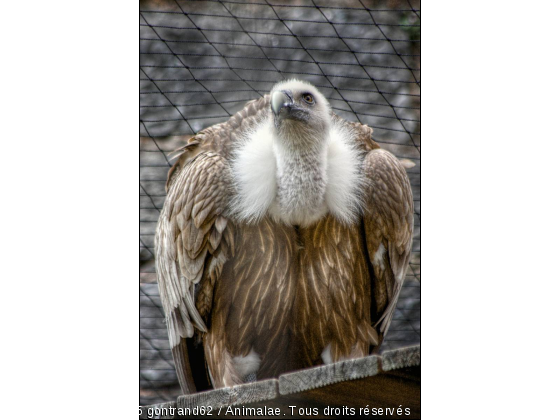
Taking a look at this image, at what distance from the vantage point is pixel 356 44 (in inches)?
124

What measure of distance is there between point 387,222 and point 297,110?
24.0 inches

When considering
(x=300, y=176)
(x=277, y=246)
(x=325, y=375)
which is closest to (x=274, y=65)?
(x=300, y=176)

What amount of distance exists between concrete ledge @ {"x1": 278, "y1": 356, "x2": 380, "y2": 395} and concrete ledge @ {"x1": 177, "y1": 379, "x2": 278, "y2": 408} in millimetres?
70

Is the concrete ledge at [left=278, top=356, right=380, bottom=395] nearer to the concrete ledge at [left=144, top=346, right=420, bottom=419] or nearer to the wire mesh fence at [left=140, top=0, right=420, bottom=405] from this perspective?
the concrete ledge at [left=144, top=346, right=420, bottom=419]

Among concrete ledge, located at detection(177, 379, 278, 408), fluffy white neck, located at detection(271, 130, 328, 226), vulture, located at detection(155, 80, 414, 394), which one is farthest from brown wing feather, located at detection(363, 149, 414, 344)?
concrete ledge, located at detection(177, 379, 278, 408)

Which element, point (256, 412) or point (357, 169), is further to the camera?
point (357, 169)

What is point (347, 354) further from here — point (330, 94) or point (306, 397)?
point (330, 94)

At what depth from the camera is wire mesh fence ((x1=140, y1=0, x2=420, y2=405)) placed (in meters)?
3.09

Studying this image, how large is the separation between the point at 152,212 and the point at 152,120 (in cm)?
42

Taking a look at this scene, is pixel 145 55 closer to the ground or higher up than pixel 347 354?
higher up

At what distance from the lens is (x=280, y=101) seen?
2898 millimetres

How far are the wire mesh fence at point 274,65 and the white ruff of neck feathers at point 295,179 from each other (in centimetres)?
20

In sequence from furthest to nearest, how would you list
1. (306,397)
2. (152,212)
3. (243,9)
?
(152,212), (243,9), (306,397)

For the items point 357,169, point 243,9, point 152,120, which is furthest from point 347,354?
point 243,9
